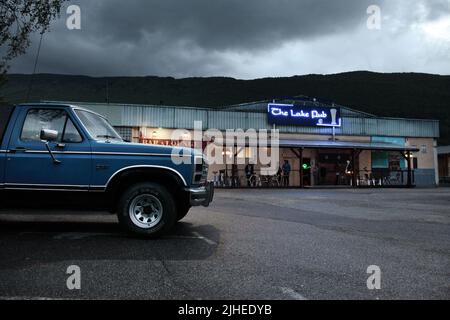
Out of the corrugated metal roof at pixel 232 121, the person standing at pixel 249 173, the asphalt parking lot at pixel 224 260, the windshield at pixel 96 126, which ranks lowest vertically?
the asphalt parking lot at pixel 224 260

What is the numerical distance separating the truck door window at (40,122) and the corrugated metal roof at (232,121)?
79.3ft

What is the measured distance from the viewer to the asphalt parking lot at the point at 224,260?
409 cm

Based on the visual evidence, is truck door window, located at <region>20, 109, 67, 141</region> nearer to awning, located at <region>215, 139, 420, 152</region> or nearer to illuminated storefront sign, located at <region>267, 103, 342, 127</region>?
awning, located at <region>215, 139, 420, 152</region>

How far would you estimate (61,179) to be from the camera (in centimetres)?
669

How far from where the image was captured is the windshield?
7055 millimetres

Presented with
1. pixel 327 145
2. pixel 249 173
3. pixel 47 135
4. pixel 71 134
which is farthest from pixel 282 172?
pixel 47 135

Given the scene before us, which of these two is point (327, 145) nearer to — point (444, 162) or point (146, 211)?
point (444, 162)

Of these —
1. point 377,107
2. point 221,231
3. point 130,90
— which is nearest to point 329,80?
point 377,107

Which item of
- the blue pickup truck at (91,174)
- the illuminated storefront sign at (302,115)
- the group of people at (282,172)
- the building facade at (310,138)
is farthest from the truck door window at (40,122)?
the illuminated storefront sign at (302,115)

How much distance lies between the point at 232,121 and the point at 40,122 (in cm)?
2768

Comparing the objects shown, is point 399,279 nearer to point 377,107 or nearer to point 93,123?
point 93,123

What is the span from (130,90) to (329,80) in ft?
255

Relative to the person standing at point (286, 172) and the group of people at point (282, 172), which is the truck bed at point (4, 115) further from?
the person standing at point (286, 172)

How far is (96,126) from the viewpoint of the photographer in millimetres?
7324
